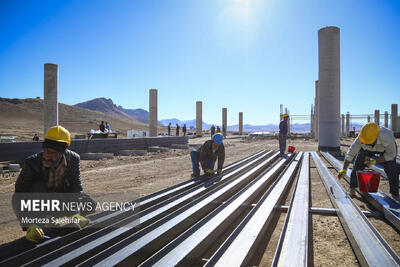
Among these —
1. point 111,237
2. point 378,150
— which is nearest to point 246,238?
point 111,237

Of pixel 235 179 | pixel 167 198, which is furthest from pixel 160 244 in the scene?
pixel 235 179

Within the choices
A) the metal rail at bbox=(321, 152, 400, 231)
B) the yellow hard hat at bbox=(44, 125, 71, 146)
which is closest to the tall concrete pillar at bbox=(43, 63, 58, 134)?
the yellow hard hat at bbox=(44, 125, 71, 146)

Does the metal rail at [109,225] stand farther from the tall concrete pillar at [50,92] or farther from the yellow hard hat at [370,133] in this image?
the tall concrete pillar at [50,92]

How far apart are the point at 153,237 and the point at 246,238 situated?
2.89 ft

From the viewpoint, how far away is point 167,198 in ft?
12.1

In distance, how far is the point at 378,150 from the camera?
3982mm

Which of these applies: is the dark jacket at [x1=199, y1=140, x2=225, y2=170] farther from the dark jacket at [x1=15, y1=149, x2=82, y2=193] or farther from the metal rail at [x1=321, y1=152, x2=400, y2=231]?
the dark jacket at [x1=15, y1=149, x2=82, y2=193]

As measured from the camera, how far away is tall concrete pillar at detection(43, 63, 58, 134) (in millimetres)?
10773

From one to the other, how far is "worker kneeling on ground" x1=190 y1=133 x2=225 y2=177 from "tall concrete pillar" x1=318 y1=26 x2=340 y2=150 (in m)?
7.57

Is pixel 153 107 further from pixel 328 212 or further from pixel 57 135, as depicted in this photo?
pixel 328 212

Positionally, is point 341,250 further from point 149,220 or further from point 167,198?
point 167,198

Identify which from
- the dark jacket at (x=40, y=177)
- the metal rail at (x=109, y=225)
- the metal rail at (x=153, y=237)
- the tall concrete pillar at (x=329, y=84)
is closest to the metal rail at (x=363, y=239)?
the metal rail at (x=153, y=237)

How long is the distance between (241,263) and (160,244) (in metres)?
0.81

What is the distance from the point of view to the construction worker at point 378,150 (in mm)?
3822
